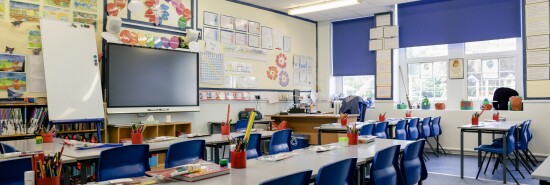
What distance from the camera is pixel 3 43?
4.58 m

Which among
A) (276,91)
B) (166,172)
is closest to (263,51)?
(276,91)

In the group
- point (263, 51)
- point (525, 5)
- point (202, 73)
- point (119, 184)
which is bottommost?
point (119, 184)

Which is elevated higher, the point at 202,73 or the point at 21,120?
the point at 202,73

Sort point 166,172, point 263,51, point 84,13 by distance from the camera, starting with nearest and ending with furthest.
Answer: point 166,172, point 84,13, point 263,51

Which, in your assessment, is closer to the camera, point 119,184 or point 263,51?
point 119,184

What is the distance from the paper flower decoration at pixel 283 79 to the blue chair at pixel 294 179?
6.62 meters

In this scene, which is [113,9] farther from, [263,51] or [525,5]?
[525,5]

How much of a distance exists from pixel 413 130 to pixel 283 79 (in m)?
3.03

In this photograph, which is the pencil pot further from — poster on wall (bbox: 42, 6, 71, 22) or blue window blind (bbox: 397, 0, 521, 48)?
blue window blind (bbox: 397, 0, 521, 48)

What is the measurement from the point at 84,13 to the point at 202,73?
2100 mm

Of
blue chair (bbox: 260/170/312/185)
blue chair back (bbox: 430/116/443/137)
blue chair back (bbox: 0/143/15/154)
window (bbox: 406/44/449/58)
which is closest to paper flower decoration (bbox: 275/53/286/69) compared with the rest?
window (bbox: 406/44/449/58)

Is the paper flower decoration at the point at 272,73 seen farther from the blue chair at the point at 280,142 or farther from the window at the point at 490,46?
the blue chair at the point at 280,142

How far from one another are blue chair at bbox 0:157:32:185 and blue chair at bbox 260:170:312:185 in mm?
1688

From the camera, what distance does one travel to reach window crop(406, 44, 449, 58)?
8106 mm
